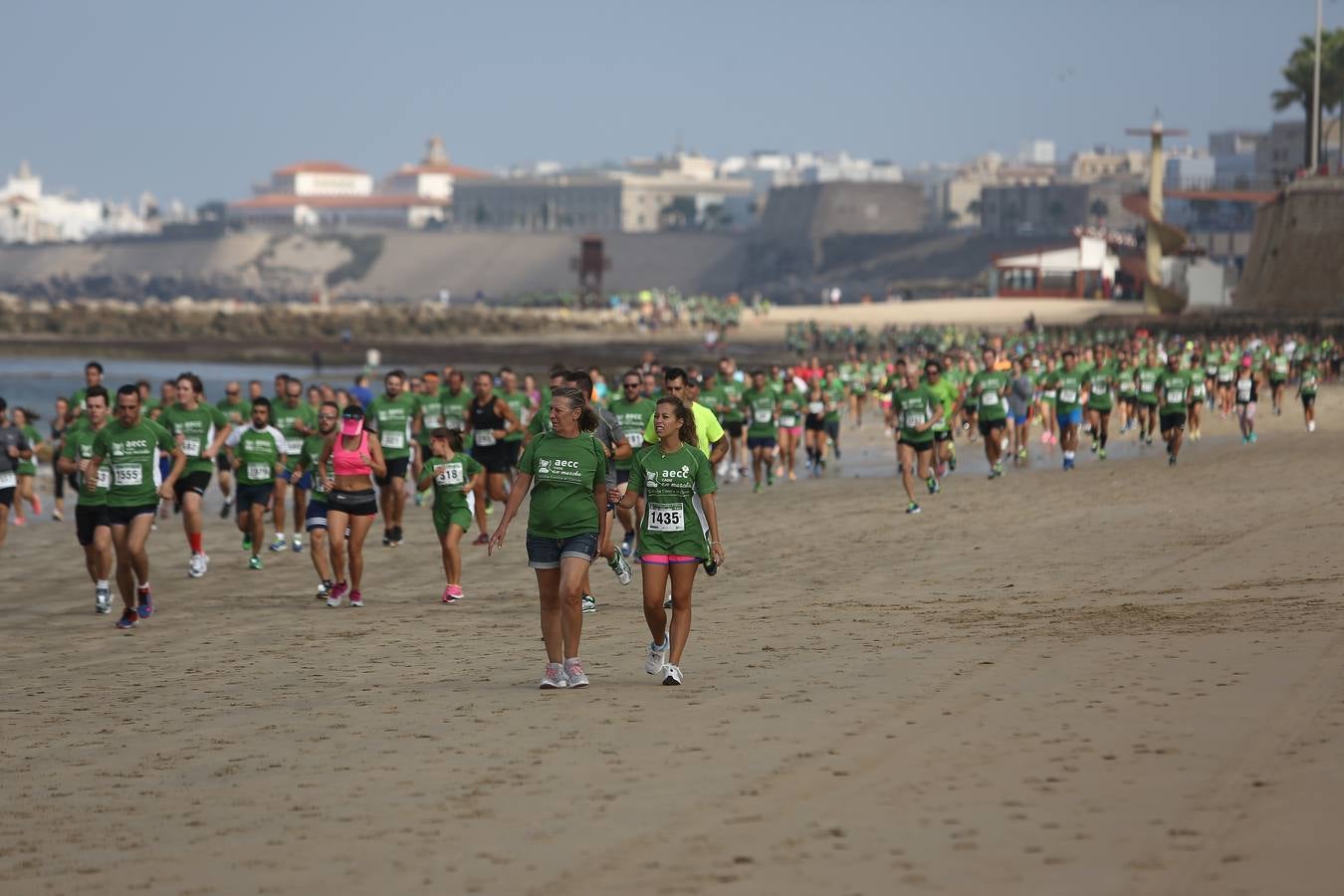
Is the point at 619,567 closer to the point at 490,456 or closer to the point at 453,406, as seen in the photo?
the point at 490,456

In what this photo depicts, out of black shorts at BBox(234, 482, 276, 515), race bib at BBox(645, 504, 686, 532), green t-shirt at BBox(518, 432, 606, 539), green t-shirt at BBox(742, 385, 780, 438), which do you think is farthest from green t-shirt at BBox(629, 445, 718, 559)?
green t-shirt at BBox(742, 385, 780, 438)

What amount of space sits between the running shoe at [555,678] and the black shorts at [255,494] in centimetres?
733

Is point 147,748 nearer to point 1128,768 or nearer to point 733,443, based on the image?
point 1128,768

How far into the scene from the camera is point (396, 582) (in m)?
15.3

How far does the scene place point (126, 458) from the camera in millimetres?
12664

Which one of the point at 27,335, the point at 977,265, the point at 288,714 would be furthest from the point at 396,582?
the point at 977,265

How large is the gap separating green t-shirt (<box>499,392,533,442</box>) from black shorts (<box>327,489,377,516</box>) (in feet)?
13.5

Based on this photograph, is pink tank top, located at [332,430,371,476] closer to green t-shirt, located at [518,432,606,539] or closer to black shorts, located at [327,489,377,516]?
black shorts, located at [327,489,377,516]

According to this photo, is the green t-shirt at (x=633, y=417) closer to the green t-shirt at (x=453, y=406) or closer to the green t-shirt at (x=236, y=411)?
the green t-shirt at (x=453, y=406)

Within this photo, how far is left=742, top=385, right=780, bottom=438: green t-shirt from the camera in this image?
21.2 metres

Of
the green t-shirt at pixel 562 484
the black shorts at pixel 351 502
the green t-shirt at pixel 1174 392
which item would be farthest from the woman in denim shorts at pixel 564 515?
the green t-shirt at pixel 1174 392

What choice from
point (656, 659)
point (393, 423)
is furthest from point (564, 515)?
point (393, 423)

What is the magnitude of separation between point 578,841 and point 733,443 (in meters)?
18.1

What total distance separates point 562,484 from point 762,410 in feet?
39.6
